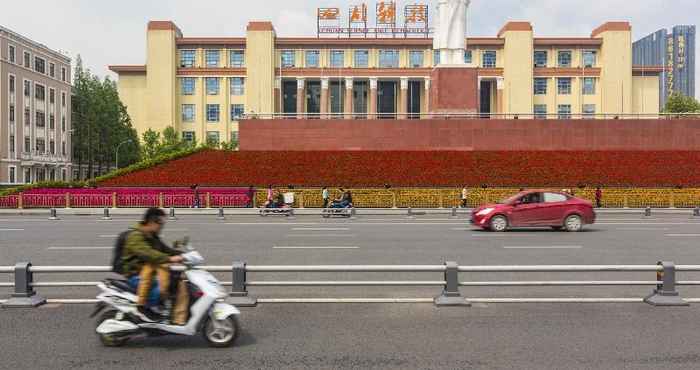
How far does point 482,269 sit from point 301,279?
369 cm

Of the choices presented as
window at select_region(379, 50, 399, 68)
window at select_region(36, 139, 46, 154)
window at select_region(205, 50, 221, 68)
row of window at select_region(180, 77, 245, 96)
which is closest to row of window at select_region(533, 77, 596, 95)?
window at select_region(379, 50, 399, 68)

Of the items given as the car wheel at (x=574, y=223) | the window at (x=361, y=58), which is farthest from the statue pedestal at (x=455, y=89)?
the window at (x=361, y=58)

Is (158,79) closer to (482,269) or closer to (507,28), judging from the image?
(507,28)

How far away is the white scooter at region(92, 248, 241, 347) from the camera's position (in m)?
6.46

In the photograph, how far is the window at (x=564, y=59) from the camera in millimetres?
82650

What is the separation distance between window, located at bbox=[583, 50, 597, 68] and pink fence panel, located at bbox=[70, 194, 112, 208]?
7017 centimetres

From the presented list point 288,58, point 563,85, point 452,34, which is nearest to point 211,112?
point 288,58

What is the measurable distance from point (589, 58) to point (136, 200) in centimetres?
6991

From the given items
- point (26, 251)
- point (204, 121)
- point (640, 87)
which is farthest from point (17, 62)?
point (640, 87)

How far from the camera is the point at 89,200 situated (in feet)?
106

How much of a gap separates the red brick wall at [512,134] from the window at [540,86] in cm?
4375

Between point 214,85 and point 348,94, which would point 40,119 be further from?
point 348,94

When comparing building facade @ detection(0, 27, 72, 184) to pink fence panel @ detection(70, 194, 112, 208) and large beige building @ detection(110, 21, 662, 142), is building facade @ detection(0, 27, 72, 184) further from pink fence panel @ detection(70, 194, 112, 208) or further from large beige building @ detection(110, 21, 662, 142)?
pink fence panel @ detection(70, 194, 112, 208)

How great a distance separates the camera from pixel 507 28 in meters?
80.4
